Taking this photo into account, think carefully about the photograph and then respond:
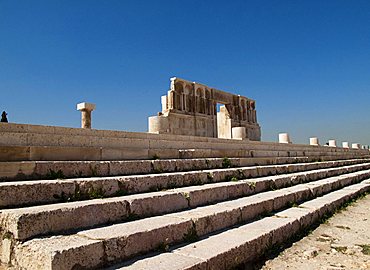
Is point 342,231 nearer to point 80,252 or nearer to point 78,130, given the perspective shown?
point 80,252

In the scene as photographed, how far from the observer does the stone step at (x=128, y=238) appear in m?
2.39

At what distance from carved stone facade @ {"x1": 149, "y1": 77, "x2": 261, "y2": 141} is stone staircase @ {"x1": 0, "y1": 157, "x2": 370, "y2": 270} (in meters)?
10.2

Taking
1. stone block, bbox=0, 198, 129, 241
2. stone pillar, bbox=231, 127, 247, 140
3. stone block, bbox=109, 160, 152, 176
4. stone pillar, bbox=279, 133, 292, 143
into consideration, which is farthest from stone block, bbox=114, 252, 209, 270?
stone pillar, bbox=279, 133, 292, 143

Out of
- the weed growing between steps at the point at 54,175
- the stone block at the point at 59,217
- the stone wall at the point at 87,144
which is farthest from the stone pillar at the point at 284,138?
the stone block at the point at 59,217

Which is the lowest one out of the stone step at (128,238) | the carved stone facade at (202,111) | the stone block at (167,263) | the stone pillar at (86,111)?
the stone block at (167,263)

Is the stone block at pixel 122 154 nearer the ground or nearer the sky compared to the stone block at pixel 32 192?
nearer the sky

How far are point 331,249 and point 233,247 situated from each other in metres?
1.99

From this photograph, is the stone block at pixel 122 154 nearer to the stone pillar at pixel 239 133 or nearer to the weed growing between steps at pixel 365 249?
the weed growing between steps at pixel 365 249

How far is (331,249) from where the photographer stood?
14.2ft

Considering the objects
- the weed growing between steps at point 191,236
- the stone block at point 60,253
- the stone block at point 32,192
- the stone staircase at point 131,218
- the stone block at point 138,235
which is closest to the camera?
the stone block at point 60,253

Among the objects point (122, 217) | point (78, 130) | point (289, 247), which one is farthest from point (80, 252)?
point (78, 130)

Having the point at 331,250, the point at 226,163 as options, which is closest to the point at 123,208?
the point at 331,250

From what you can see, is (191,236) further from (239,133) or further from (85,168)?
(239,133)

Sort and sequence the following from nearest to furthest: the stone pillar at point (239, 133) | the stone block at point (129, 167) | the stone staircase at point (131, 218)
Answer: the stone staircase at point (131, 218), the stone block at point (129, 167), the stone pillar at point (239, 133)
